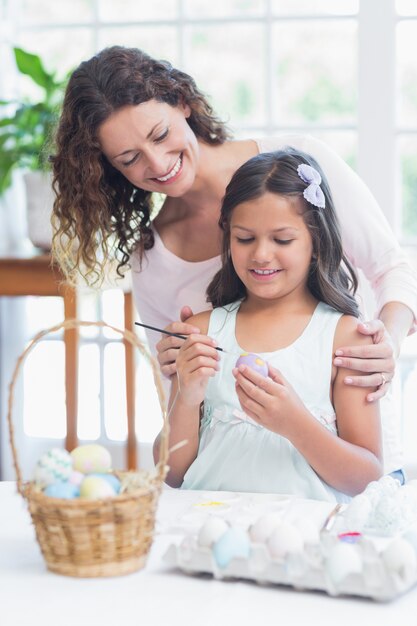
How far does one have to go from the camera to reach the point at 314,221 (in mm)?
1819

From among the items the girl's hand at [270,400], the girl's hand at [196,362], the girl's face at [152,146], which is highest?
the girl's face at [152,146]

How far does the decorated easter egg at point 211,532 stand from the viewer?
1236 mm

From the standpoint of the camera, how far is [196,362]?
1649mm

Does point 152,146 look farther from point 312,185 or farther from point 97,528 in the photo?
point 97,528

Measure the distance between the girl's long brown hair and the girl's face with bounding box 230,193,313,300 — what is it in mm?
16

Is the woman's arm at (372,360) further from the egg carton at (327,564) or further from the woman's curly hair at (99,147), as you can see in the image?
the woman's curly hair at (99,147)

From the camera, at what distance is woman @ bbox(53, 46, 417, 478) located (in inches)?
75.4

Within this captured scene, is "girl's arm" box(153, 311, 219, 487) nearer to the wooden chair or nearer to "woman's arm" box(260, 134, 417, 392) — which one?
"woman's arm" box(260, 134, 417, 392)

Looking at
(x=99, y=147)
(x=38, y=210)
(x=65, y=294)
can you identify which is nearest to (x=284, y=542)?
(x=99, y=147)

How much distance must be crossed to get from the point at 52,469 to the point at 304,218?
75cm

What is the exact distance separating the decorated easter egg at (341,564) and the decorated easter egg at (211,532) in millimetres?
149

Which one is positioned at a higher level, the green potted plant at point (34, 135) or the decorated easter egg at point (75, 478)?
the green potted plant at point (34, 135)

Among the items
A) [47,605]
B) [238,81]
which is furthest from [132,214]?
[238,81]

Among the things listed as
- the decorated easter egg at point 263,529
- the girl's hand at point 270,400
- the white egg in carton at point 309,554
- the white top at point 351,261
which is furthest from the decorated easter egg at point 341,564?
the white top at point 351,261
